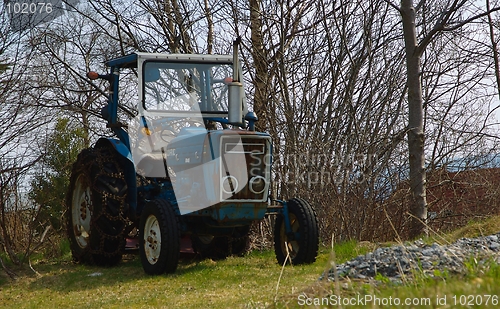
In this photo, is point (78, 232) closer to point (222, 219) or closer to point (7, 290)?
point (7, 290)

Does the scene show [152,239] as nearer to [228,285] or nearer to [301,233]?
[228,285]

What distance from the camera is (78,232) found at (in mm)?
8102

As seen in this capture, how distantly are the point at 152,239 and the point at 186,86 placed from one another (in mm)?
1823

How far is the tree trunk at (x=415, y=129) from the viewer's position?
29.3 ft

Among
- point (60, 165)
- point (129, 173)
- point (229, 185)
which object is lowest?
point (229, 185)

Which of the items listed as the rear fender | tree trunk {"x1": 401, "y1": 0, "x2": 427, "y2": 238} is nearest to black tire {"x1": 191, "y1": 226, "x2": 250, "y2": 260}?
the rear fender

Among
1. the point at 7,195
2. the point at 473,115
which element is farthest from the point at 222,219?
the point at 473,115

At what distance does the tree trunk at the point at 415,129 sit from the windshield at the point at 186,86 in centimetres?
290

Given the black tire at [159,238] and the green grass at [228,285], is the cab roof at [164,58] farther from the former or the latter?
the green grass at [228,285]

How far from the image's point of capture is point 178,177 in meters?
6.86

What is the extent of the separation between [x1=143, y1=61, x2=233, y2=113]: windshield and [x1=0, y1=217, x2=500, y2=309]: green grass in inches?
70.0

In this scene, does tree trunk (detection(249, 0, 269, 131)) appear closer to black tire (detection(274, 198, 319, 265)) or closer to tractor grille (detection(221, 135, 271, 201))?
black tire (detection(274, 198, 319, 265))

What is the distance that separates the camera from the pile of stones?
3.93m

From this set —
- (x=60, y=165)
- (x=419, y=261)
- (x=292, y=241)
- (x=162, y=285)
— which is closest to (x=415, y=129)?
(x=292, y=241)
